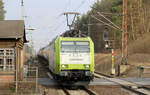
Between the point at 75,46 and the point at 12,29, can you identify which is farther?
the point at 75,46

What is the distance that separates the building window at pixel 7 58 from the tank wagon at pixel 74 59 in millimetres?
2725

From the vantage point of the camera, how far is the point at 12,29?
1630 cm

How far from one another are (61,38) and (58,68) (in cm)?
195

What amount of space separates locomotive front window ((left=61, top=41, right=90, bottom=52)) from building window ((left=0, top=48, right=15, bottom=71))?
121 inches

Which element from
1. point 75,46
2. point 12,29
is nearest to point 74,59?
point 75,46

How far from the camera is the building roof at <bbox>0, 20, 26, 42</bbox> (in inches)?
594

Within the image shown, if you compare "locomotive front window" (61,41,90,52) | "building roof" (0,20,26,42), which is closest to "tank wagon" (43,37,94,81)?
"locomotive front window" (61,41,90,52)

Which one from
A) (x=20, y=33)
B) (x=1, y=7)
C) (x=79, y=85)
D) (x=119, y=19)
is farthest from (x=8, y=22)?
(x=1, y=7)

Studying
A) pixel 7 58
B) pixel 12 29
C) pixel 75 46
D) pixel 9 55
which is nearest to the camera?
pixel 9 55

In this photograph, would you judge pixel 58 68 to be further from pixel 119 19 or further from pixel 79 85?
pixel 119 19

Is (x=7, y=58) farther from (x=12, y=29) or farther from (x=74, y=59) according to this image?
(x=74, y=59)

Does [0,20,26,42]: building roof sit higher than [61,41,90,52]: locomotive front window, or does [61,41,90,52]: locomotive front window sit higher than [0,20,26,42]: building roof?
[0,20,26,42]: building roof

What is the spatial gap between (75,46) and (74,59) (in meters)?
0.89

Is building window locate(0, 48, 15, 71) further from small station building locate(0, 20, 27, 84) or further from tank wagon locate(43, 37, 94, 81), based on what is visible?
tank wagon locate(43, 37, 94, 81)
